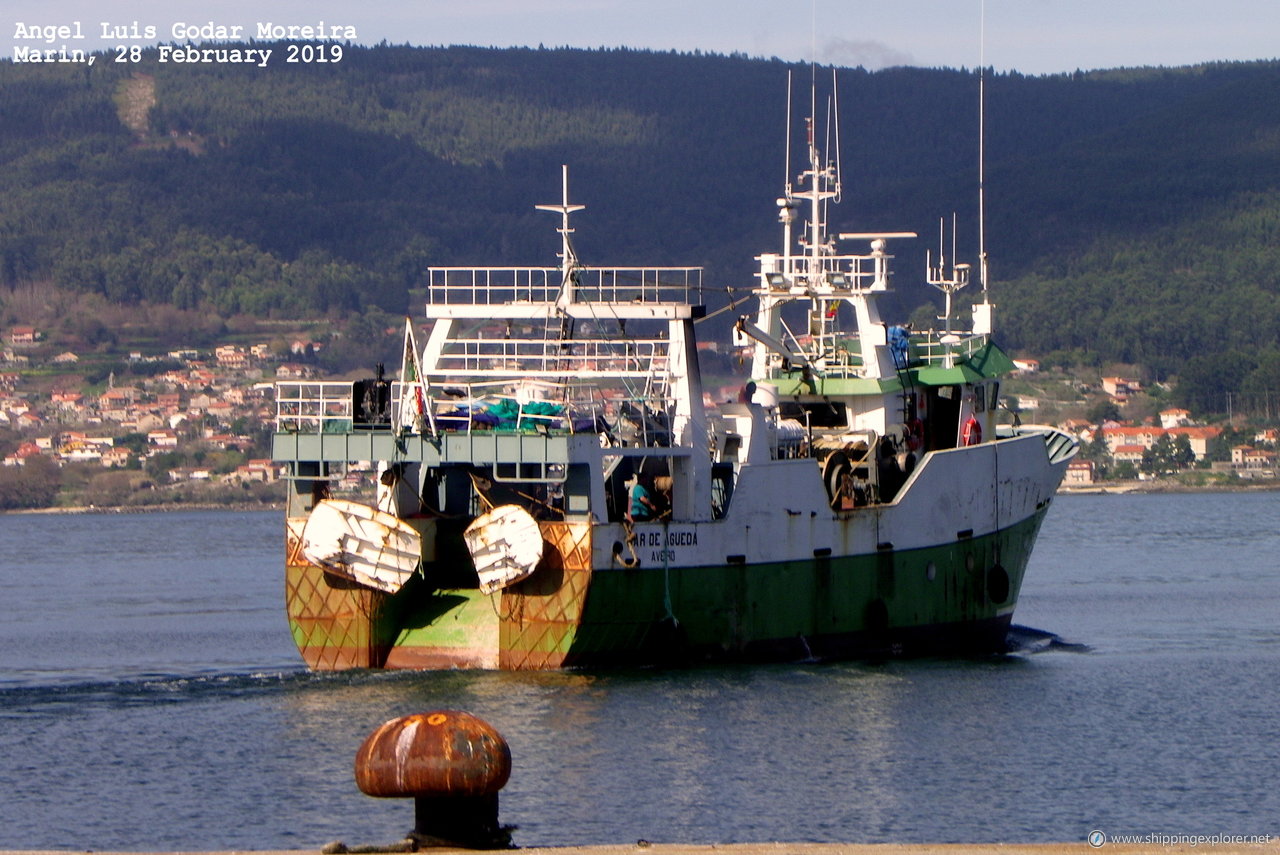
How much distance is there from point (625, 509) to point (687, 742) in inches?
255

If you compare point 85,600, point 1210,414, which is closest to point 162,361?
point 1210,414

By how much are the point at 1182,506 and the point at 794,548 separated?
90.7 meters

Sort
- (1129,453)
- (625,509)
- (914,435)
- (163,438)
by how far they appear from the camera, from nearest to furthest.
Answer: (625,509)
(914,435)
(1129,453)
(163,438)

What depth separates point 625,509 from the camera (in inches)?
1307

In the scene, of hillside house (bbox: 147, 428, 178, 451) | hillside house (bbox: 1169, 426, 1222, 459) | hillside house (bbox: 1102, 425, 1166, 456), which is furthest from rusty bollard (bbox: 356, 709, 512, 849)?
hillside house (bbox: 1169, 426, 1222, 459)

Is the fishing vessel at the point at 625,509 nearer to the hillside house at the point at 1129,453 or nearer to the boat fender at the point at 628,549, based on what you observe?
the boat fender at the point at 628,549

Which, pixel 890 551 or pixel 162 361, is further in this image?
pixel 162 361

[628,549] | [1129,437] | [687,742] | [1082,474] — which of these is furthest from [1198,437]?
[687,742]

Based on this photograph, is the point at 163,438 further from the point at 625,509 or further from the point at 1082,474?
the point at 625,509

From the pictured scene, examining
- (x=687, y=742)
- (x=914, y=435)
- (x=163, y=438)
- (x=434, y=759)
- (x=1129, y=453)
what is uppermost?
(x=163, y=438)

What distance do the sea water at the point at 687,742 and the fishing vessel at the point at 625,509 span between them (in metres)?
0.75

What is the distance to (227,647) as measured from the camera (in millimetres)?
39875

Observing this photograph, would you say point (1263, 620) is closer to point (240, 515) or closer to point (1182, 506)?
point (1182, 506)

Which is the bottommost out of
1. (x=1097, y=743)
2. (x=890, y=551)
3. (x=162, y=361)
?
(x=1097, y=743)
